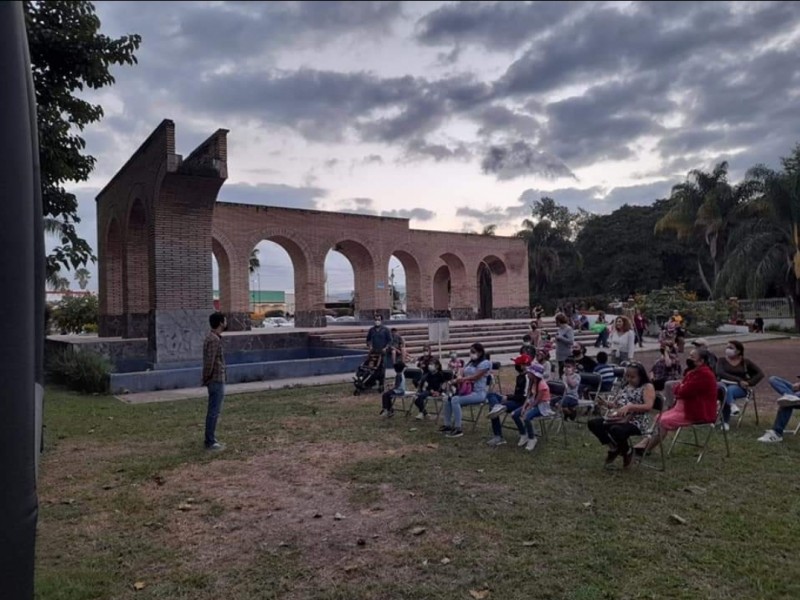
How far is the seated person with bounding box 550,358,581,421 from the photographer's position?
7.34 metres

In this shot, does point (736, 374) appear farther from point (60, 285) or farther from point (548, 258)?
point (60, 285)

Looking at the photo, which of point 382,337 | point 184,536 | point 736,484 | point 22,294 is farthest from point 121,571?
point 382,337

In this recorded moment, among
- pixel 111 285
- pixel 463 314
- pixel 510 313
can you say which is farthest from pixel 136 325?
pixel 510 313

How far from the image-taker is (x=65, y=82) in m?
6.93

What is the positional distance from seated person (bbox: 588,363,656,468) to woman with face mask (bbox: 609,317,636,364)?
3.87 m

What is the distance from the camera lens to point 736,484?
5125 mm

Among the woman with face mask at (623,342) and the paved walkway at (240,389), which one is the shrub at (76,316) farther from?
the woman with face mask at (623,342)

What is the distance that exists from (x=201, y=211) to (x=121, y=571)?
12.9 m

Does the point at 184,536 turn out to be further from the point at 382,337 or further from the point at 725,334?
the point at 725,334

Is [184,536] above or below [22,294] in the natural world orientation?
below

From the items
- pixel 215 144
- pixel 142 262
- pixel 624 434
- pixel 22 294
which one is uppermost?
pixel 215 144

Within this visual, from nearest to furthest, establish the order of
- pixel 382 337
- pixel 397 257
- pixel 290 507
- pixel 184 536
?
1. pixel 184 536
2. pixel 290 507
3. pixel 382 337
4. pixel 397 257

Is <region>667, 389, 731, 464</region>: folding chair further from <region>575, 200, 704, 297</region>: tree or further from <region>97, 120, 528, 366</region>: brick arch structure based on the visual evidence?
<region>575, 200, 704, 297</region>: tree

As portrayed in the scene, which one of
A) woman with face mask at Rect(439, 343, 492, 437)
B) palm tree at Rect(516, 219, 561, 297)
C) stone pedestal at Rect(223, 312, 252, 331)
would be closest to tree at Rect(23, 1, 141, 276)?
woman with face mask at Rect(439, 343, 492, 437)
